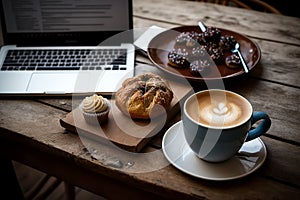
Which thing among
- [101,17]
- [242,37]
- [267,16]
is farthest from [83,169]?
[267,16]

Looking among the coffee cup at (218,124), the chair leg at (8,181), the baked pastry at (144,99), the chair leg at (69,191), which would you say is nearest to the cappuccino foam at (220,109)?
the coffee cup at (218,124)

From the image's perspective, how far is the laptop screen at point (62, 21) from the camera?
1.14 meters

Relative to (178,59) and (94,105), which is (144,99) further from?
(178,59)

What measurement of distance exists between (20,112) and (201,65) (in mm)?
453

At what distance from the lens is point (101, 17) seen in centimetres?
115

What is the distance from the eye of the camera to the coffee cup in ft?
2.31

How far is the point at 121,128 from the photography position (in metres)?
0.84

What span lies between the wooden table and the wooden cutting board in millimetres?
17

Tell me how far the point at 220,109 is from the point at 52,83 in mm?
452

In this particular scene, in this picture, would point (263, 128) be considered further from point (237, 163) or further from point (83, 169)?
point (83, 169)

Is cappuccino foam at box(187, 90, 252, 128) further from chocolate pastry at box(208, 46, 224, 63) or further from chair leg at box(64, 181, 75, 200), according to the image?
chair leg at box(64, 181, 75, 200)

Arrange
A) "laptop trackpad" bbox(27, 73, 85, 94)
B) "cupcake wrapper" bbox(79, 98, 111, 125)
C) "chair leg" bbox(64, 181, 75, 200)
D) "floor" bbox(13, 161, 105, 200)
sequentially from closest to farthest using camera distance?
"cupcake wrapper" bbox(79, 98, 111, 125) → "laptop trackpad" bbox(27, 73, 85, 94) → "chair leg" bbox(64, 181, 75, 200) → "floor" bbox(13, 161, 105, 200)

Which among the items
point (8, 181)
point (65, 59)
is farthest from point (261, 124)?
point (8, 181)

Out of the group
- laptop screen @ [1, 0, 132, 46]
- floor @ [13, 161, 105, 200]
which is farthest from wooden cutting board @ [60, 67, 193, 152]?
floor @ [13, 161, 105, 200]
